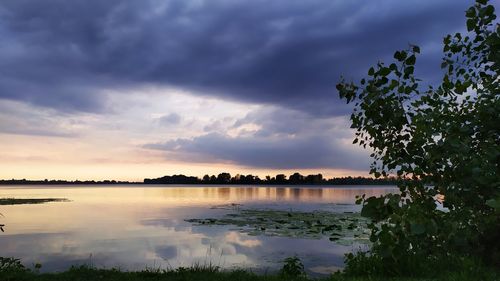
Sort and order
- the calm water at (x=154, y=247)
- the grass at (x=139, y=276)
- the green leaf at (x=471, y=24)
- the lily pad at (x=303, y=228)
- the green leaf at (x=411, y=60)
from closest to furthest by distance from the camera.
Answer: the green leaf at (x=411, y=60), the green leaf at (x=471, y=24), the grass at (x=139, y=276), the calm water at (x=154, y=247), the lily pad at (x=303, y=228)

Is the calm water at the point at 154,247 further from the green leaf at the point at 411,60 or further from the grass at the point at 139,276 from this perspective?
the green leaf at the point at 411,60

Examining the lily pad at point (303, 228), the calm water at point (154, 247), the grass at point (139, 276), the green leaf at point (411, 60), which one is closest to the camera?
the green leaf at point (411, 60)

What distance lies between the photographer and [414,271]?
29.9 ft

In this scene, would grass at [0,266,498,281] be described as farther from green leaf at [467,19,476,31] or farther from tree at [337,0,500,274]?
green leaf at [467,19,476,31]

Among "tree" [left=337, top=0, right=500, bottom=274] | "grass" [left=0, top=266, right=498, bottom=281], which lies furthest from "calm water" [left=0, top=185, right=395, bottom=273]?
"tree" [left=337, top=0, right=500, bottom=274]

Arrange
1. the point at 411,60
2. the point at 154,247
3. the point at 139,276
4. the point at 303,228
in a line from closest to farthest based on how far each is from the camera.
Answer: the point at 411,60, the point at 139,276, the point at 154,247, the point at 303,228

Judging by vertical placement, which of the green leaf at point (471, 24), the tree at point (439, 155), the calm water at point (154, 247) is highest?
the green leaf at point (471, 24)

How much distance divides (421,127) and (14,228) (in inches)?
1218

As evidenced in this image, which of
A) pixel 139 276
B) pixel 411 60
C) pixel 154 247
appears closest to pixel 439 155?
pixel 411 60

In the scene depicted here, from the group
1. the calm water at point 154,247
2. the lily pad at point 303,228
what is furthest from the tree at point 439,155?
the lily pad at point 303,228

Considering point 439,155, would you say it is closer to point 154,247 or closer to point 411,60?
point 411,60

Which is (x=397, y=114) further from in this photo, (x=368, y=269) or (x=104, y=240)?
(x=104, y=240)

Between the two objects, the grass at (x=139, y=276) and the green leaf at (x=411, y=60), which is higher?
the green leaf at (x=411, y=60)

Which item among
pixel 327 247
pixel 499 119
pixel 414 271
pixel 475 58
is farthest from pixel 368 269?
pixel 327 247
